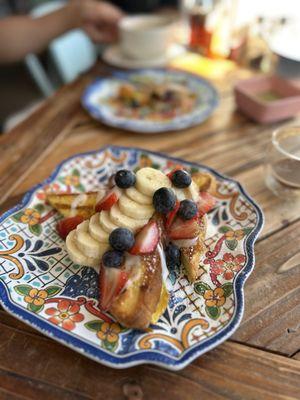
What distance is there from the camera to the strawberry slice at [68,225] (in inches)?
39.1

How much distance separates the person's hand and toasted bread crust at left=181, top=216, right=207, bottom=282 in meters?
1.54

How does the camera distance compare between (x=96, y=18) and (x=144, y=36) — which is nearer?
(x=144, y=36)

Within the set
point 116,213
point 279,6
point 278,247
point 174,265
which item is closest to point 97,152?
point 116,213

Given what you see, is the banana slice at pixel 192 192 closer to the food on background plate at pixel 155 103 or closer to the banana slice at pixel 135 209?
the banana slice at pixel 135 209

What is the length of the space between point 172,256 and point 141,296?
14 cm

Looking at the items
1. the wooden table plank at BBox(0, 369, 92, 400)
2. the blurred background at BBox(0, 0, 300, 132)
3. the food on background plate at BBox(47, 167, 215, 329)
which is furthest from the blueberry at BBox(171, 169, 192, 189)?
the blurred background at BBox(0, 0, 300, 132)

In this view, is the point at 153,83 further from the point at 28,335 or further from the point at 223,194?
the point at 28,335

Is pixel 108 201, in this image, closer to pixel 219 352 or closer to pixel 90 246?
pixel 90 246

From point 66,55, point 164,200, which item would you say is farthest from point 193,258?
point 66,55

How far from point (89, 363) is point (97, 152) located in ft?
2.32

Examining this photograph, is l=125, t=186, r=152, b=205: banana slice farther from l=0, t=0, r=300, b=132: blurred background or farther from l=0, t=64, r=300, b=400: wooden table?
l=0, t=0, r=300, b=132: blurred background

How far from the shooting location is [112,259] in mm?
823

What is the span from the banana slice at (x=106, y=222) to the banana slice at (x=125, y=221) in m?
0.01

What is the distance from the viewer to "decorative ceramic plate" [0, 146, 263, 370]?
0.74 metres
